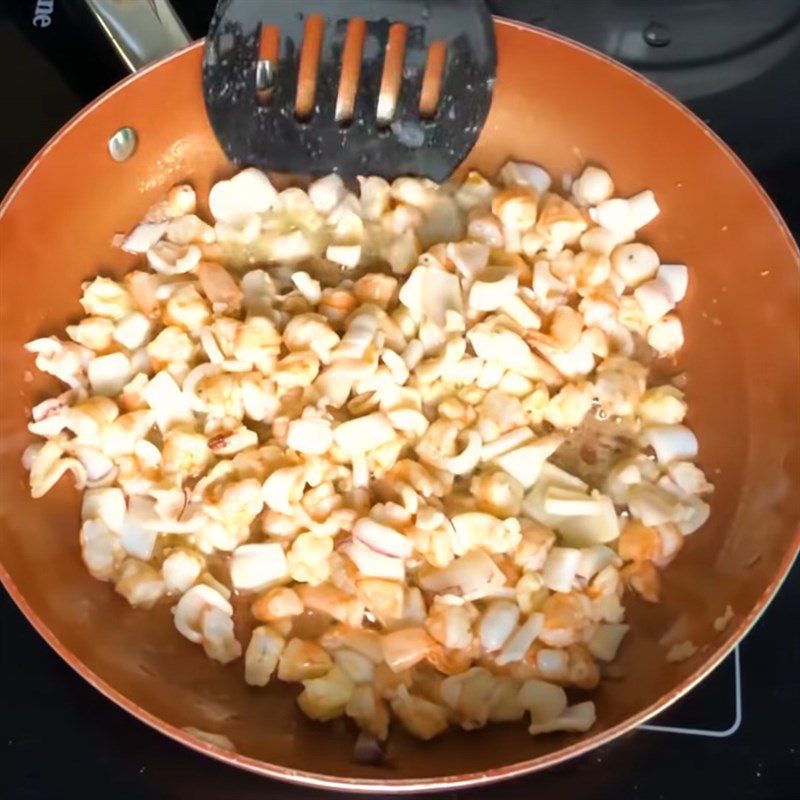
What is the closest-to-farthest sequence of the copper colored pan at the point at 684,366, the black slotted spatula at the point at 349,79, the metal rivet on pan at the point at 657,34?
the copper colored pan at the point at 684,366, the black slotted spatula at the point at 349,79, the metal rivet on pan at the point at 657,34

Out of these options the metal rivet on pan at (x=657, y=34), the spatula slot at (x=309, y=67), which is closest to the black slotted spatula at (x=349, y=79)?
the spatula slot at (x=309, y=67)

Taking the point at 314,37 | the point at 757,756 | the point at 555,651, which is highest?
the point at 314,37

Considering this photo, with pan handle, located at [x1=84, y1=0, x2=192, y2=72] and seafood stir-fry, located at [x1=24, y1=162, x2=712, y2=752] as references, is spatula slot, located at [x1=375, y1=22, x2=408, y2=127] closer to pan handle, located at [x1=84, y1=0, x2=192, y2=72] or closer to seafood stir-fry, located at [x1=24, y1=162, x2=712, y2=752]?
seafood stir-fry, located at [x1=24, y1=162, x2=712, y2=752]

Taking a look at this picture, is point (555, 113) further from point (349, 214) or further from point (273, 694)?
point (273, 694)

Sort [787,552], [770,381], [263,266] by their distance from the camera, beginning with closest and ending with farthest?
[787,552], [770,381], [263,266]

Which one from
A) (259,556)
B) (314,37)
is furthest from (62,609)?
(314,37)

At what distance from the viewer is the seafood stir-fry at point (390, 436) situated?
76cm

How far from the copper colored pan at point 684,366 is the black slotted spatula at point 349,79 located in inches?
1.5

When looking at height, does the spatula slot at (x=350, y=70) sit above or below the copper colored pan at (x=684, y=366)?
above

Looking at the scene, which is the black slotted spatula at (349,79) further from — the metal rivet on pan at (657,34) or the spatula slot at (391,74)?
the metal rivet on pan at (657,34)

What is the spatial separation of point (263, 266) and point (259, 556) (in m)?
0.29

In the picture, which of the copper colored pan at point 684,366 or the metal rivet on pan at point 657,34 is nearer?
the copper colored pan at point 684,366

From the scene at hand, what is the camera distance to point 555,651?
29.6 inches

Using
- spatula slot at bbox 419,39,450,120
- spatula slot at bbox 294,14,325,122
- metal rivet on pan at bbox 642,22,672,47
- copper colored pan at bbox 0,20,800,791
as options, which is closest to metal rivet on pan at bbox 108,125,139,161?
copper colored pan at bbox 0,20,800,791
